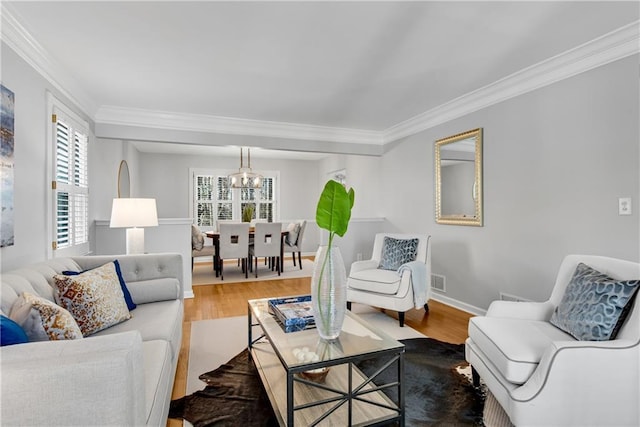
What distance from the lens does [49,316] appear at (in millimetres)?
1404

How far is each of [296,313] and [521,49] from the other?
2.57 metres

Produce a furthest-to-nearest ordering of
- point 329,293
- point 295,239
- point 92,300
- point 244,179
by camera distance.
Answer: point 295,239 → point 244,179 → point 92,300 → point 329,293

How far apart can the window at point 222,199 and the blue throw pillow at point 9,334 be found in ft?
21.7

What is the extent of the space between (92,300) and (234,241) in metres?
3.76

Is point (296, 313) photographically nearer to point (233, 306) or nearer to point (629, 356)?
point (629, 356)

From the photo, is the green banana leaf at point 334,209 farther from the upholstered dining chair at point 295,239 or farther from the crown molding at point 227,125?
the upholstered dining chair at point 295,239

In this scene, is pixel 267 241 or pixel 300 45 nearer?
pixel 300 45

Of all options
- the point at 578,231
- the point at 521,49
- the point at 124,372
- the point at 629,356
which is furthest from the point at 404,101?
the point at 124,372

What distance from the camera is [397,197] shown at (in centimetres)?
497

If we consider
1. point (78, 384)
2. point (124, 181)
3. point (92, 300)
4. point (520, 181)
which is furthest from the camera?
point (124, 181)

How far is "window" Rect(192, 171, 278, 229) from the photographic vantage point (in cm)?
775

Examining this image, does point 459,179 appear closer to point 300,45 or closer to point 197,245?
point 300,45

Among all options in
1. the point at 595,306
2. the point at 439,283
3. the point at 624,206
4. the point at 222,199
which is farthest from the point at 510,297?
the point at 222,199

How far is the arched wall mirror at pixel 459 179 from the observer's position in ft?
11.7
